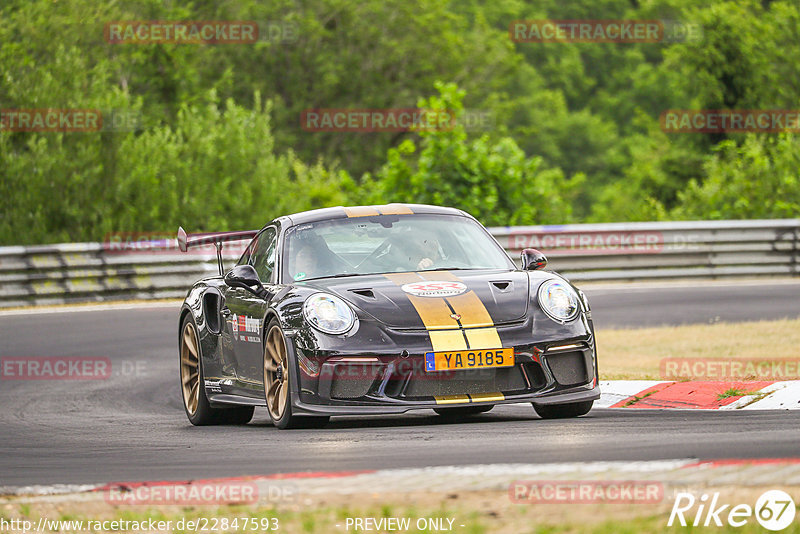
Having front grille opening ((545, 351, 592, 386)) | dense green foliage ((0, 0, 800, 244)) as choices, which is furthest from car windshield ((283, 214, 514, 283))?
dense green foliage ((0, 0, 800, 244))

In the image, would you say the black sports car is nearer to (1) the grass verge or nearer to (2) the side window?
(2) the side window

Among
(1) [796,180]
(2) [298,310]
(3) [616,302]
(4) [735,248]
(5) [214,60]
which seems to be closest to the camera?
(2) [298,310]

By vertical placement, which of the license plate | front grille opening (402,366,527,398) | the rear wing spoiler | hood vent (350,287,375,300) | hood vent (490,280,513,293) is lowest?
front grille opening (402,366,527,398)

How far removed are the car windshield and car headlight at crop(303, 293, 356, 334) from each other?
771mm

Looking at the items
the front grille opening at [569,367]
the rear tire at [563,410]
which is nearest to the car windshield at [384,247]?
the rear tire at [563,410]

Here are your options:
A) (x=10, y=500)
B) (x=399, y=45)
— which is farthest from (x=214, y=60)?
(x=10, y=500)

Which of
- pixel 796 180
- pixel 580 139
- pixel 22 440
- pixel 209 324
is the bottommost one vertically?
pixel 22 440

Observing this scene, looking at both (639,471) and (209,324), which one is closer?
(639,471)

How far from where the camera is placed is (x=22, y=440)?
8.41 m

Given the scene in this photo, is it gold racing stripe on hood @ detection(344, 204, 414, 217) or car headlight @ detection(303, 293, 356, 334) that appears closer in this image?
car headlight @ detection(303, 293, 356, 334)

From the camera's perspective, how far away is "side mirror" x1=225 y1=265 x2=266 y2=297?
8688 millimetres

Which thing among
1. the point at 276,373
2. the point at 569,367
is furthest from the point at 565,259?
the point at 276,373

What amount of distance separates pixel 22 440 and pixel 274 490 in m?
3.57

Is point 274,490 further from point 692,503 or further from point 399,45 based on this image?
point 399,45
